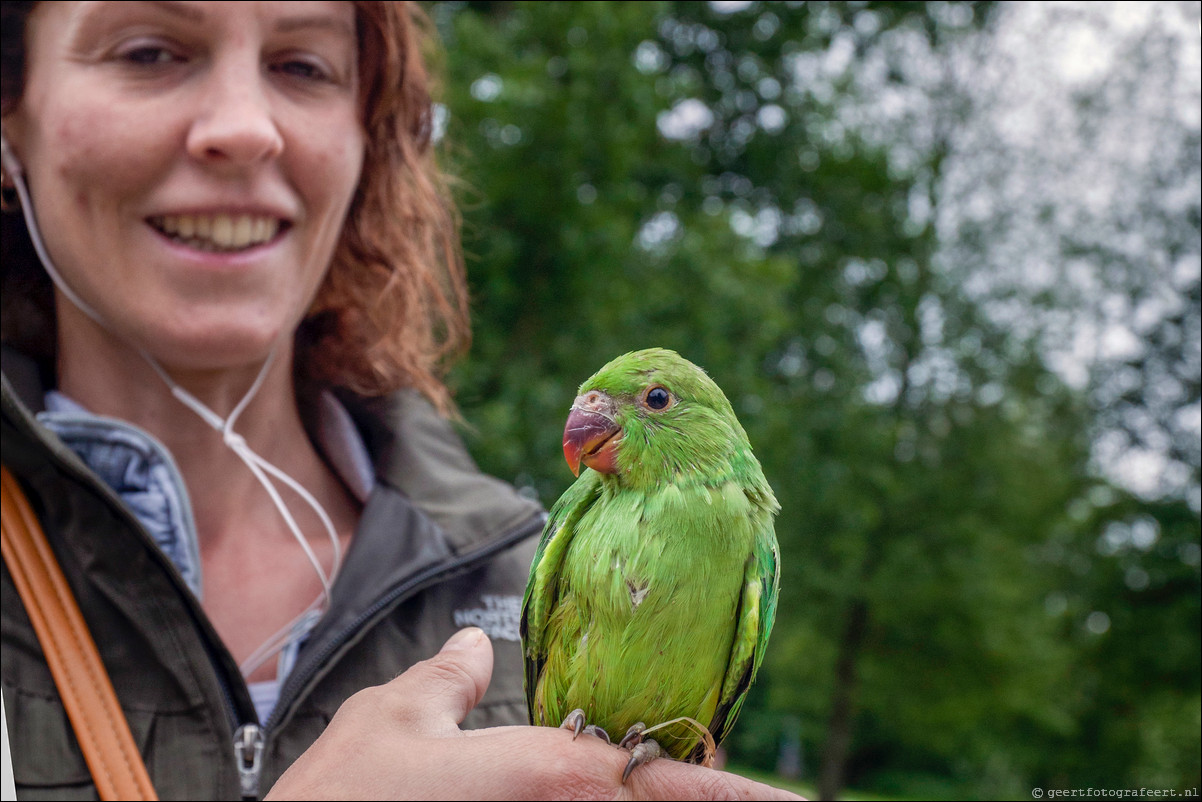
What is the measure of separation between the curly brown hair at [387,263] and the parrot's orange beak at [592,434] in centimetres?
189

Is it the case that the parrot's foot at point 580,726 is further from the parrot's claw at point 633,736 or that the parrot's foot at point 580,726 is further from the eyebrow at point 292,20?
the eyebrow at point 292,20

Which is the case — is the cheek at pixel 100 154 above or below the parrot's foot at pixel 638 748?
above

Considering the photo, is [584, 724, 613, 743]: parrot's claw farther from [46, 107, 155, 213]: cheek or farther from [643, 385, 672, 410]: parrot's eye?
[46, 107, 155, 213]: cheek

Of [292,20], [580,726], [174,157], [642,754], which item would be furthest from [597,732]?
[292,20]

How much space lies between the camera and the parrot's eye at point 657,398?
1.81 meters

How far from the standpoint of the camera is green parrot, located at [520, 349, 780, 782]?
1.73 m

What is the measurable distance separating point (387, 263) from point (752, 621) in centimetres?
239

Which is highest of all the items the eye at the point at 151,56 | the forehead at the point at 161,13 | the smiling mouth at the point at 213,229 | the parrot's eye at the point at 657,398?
the forehead at the point at 161,13

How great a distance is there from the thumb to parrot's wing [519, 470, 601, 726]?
0.12 meters

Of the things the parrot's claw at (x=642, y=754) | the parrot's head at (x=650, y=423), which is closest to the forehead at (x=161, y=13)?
the parrot's head at (x=650, y=423)

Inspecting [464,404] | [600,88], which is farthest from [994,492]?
[464,404]

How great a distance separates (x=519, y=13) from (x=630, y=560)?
6455mm

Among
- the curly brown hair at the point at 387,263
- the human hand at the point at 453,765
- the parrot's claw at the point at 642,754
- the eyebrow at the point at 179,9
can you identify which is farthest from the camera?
the curly brown hair at the point at 387,263

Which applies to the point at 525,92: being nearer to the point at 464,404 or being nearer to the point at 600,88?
the point at 600,88
